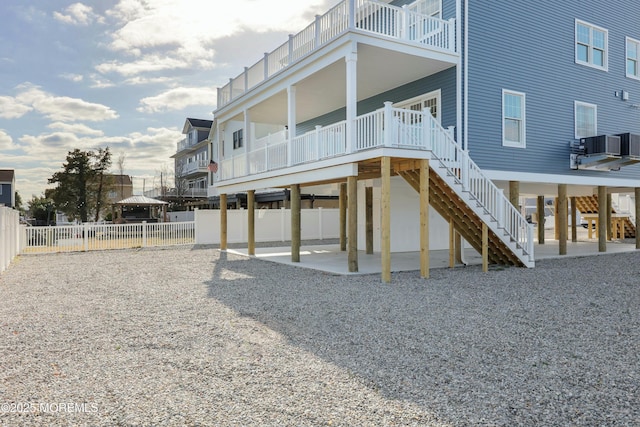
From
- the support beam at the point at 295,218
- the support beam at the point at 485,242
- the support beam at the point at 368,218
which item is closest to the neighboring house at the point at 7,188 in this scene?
the support beam at the point at 368,218

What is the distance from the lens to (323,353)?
5.23 metres

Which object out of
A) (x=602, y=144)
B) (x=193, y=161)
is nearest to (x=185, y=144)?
(x=193, y=161)

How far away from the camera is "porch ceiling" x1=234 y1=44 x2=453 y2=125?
A: 12.0 m

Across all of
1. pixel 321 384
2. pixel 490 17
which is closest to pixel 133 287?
pixel 321 384

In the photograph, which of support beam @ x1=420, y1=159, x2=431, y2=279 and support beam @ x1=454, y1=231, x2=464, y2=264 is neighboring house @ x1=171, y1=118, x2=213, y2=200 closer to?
support beam @ x1=454, y1=231, x2=464, y2=264

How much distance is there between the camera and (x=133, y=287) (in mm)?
10008

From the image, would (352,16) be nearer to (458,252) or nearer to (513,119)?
(513,119)

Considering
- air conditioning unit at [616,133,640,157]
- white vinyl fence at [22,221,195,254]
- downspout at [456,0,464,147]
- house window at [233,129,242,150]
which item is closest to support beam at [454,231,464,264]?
downspout at [456,0,464,147]

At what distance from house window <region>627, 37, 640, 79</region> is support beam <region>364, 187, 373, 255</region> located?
10.7m

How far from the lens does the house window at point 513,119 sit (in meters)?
13.7

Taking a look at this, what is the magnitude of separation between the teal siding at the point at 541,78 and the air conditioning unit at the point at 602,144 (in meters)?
0.58

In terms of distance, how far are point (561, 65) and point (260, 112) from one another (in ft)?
34.3

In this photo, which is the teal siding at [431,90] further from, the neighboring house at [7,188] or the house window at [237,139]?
the neighboring house at [7,188]

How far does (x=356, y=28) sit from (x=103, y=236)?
1424 centimetres
